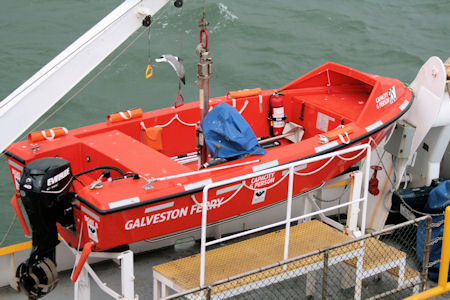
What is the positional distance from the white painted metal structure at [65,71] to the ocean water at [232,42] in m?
5.94

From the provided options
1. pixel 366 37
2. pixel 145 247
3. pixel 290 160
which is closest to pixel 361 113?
pixel 290 160

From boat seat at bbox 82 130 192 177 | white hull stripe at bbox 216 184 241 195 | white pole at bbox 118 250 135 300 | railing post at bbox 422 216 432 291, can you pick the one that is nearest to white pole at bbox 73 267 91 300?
white pole at bbox 118 250 135 300

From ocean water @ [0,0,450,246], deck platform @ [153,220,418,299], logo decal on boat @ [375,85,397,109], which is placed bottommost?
ocean water @ [0,0,450,246]

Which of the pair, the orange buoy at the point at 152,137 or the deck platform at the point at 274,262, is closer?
the deck platform at the point at 274,262

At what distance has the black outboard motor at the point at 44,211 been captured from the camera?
201 inches

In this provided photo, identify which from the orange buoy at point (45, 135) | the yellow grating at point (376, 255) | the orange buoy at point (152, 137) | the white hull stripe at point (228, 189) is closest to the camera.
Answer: the yellow grating at point (376, 255)

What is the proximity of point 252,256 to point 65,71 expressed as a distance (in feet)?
6.31

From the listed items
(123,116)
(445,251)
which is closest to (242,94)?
(123,116)

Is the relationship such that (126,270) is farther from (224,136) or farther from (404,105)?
(404,105)

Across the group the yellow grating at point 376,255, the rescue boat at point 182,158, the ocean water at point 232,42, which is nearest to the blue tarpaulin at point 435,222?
the yellow grating at point 376,255

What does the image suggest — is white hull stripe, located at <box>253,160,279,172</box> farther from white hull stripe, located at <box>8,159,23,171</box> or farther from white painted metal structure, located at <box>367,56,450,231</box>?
white hull stripe, located at <box>8,159,23,171</box>

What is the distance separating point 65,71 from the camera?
5.11m

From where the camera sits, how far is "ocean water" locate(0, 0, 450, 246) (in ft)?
39.5

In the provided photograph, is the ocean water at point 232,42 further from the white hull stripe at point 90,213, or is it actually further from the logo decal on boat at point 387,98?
the white hull stripe at point 90,213
